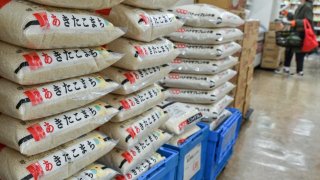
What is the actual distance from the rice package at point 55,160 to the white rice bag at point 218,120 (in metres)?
1.18

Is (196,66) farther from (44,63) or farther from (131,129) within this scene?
(44,63)

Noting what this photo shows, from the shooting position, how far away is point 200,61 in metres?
2.46

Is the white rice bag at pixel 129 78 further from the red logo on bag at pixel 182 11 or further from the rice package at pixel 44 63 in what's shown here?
the red logo on bag at pixel 182 11

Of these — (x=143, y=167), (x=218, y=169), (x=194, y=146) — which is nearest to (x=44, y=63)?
(x=143, y=167)

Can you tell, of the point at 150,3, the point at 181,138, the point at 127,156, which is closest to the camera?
the point at 127,156

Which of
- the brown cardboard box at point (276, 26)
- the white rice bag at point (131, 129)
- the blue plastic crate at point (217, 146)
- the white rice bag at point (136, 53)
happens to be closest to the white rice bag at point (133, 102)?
the white rice bag at point (131, 129)

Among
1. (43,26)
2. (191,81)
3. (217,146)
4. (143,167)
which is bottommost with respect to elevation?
(217,146)

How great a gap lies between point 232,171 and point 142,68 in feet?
5.03

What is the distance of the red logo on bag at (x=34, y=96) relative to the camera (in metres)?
1.04

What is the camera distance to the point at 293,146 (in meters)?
3.32

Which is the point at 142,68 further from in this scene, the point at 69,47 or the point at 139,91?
the point at 69,47

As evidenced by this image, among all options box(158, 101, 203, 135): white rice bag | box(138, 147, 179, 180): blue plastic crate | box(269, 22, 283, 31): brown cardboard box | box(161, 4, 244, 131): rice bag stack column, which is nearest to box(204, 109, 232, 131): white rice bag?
box(161, 4, 244, 131): rice bag stack column

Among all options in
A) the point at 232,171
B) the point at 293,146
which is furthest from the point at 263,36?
the point at 232,171

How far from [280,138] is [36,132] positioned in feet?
9.72
